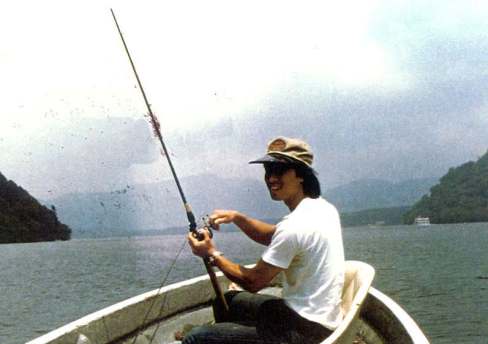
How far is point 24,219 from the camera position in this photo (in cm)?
18350

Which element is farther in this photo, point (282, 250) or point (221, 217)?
point (221, 217)

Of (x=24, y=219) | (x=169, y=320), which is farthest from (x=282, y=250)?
(x=24, y=219)

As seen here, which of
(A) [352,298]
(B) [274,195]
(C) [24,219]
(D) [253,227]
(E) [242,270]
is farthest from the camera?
(C) [24,219]

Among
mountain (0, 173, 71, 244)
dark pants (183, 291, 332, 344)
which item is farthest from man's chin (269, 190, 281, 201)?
mountain (0, 173, 71, 244)

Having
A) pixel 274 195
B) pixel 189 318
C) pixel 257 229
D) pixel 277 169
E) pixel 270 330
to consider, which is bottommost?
pixel 189 318

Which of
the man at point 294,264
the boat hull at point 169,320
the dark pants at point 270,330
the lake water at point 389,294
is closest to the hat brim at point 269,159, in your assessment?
the man at point 294,264

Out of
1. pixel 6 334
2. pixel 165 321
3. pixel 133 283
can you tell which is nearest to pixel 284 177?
pixel 165 321

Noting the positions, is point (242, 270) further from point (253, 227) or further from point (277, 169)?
point (253, 227)

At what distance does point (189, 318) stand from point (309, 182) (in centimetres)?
370

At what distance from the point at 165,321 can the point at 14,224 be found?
196 meters

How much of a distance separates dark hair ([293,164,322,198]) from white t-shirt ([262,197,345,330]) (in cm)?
19

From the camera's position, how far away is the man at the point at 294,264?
3980 mm

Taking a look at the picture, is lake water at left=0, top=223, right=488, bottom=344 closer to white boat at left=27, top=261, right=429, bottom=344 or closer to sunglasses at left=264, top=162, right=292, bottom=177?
white boat at left=27, top=261, right=429, bottom=344

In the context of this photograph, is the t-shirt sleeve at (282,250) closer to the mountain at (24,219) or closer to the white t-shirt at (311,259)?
the white t-shirt at (311,259)
